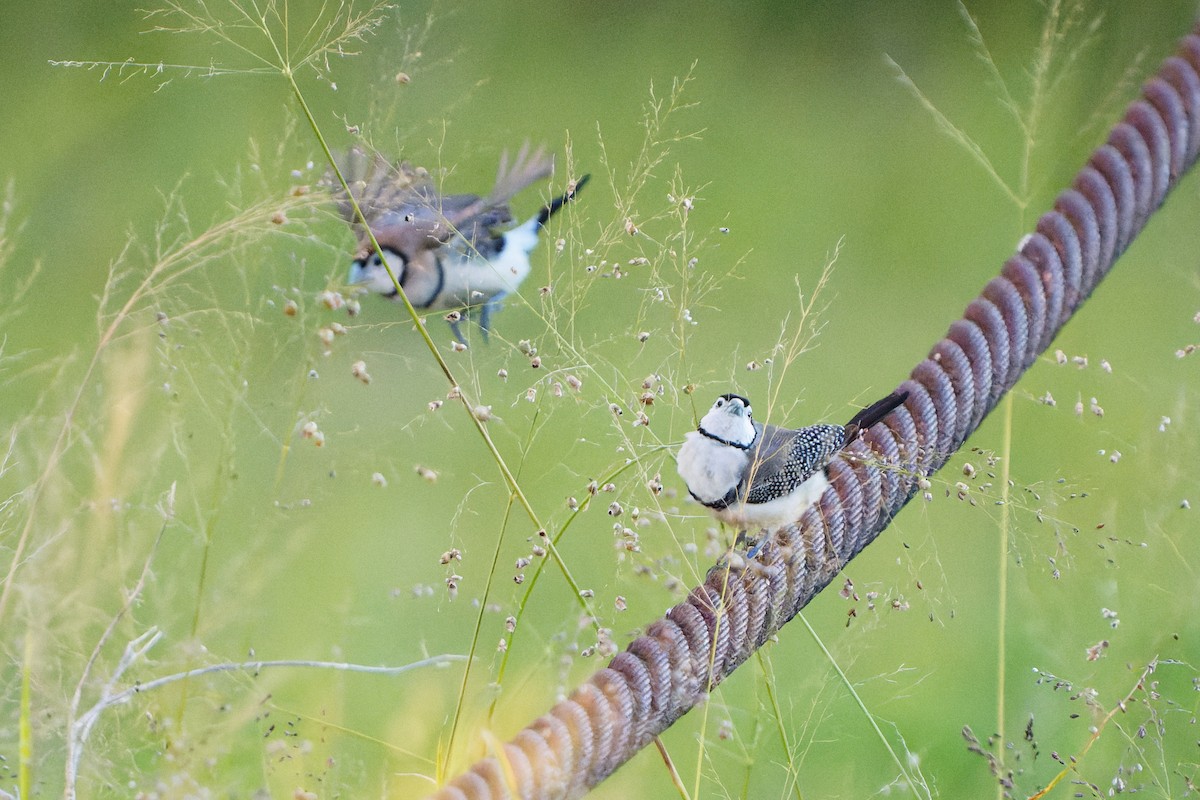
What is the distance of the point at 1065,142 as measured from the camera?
1492 millimetres

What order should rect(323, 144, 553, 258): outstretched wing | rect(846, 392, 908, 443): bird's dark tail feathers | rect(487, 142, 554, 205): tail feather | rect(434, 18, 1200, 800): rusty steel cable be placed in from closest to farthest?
rect(434, 18, 1200, 800): rusty steel cable, rect(846, 392, 908, 443): bird's dark tail feathers, rect(323, 144, 553, 258): outstretched wing, rect(487, 142, 554, 205): tail feather

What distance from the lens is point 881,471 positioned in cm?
71

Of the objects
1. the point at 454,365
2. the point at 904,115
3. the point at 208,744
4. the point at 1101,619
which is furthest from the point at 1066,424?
the point at 208,744

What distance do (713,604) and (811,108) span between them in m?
1.04

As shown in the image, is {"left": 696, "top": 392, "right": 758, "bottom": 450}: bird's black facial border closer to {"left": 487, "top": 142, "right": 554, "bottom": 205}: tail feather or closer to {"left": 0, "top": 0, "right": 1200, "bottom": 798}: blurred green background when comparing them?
{"left": 0, "top": 0, "right": 1200, "bottom": 798}: blurred green background

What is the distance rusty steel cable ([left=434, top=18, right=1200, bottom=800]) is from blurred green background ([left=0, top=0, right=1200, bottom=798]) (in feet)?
0.13

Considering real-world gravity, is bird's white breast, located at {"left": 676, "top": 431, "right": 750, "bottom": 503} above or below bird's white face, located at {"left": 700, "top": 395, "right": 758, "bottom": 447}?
below

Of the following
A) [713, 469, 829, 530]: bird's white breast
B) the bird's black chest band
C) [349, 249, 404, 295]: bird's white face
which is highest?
[713, 469, 829, 530]: bird's white breast

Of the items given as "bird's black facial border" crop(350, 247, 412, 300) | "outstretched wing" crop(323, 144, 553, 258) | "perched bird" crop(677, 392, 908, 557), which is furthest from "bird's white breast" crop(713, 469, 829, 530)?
"bird's black facial border" crop(350, 247, 412, 300)

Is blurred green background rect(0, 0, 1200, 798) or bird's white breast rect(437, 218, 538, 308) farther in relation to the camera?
bird's white breast rect(437, 218, 538, 308)

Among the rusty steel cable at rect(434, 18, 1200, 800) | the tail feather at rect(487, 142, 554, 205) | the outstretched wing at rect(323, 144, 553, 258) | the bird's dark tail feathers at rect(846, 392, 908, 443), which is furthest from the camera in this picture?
the tail feather at rect(487, 142, 554, 205)

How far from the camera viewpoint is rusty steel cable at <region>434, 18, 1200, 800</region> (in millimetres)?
604

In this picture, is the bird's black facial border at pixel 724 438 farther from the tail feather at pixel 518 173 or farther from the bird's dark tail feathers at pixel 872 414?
the tail feather at pixel 518 173

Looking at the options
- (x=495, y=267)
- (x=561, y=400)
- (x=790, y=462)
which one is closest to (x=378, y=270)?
(x=495, y=267)
